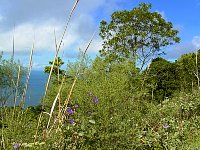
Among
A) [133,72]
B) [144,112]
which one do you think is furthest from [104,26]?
[144,112]

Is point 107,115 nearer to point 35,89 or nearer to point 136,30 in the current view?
point 35,89

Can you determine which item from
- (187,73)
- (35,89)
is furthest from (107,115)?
(187,73)

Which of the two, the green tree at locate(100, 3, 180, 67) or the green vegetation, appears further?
the green tree at locate(100, 3, 180, 67)

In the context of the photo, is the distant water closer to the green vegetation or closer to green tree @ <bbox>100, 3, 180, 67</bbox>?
the green vegetation

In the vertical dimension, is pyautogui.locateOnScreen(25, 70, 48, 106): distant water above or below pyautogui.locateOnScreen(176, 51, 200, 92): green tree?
below

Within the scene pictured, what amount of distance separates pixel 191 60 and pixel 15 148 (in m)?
11.2

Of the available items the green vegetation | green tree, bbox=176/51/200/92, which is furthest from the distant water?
green tree, bbox=176/51/200/92

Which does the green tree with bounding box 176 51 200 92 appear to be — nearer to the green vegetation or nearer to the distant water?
the green vegetation

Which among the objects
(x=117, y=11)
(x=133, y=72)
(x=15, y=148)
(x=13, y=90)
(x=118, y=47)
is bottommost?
(x=15, y=148)

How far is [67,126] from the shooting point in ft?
13.0

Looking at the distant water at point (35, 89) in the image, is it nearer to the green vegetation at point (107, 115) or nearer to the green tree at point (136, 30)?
the green vegetation at point (107, 115)

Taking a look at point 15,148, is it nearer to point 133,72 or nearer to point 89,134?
point 89,134

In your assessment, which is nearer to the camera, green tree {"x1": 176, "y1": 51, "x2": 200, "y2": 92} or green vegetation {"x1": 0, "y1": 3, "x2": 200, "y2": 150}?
green vegetation {"x1": 0, "y1": 3, "x2": 200, "y2": 150}

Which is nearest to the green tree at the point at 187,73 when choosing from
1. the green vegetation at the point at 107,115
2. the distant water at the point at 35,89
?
the green vegetation at the point at 107,115
